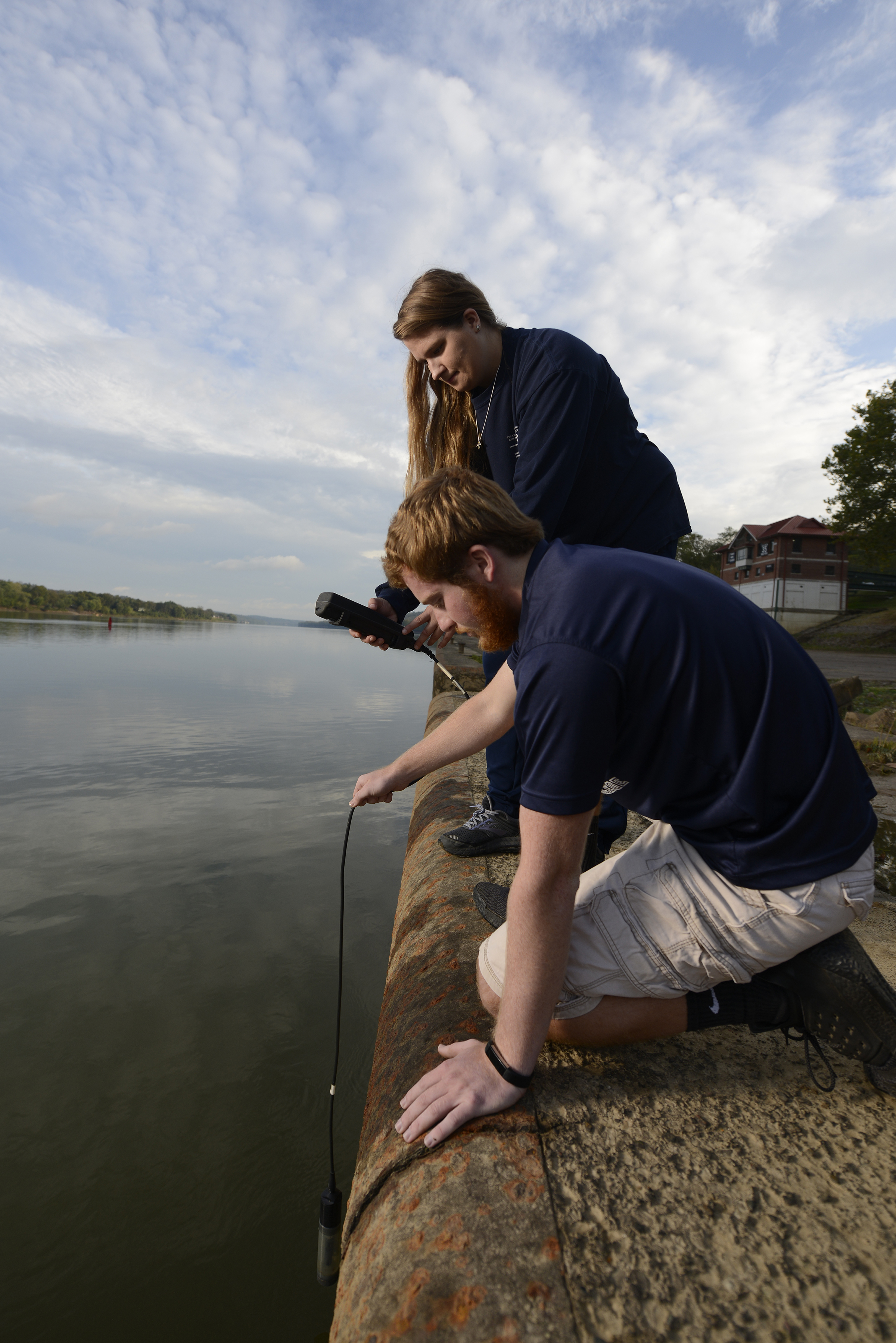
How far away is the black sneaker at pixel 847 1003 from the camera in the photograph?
147cm

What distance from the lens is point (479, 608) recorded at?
1.72 meters

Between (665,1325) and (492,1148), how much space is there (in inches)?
15.7

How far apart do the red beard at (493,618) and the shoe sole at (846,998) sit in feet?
3.49

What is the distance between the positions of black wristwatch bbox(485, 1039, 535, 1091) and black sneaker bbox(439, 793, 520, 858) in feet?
4.59

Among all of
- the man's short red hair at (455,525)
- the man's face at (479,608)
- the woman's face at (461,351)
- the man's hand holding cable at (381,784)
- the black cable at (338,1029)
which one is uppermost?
the woman's face at (461,351)

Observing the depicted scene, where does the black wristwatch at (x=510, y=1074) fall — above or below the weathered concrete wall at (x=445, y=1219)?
above

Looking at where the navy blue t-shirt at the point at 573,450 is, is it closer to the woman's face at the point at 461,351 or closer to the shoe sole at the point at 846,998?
the woman's face at the point at 461,351

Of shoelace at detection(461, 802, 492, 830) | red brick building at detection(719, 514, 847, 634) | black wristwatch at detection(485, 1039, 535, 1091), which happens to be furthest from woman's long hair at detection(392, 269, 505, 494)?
red brick building at detection(719, 514, 847, 634)

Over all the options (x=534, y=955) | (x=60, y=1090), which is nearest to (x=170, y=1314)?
(x=60, y=1090)

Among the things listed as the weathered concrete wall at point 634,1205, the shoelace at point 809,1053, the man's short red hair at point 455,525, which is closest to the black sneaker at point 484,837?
the weathered concrete wall at point 634,1205

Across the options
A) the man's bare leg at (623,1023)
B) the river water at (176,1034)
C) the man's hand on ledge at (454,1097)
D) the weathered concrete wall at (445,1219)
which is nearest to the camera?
the weathered concrete wall at (445,1219)

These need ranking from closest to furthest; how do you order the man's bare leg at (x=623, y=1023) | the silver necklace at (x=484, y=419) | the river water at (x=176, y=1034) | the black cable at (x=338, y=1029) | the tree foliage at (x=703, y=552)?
1. the man's bare leg at (x=623, y=1023)
2. the black cable at (x=338, y=1029)
3. the river water at (x=176, y=1034)
4. the silver necklace at (x=484, y=419)
5. the tree foliage at (x=703, y=552)

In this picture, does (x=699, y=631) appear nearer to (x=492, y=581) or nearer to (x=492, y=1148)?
(x=492, y=581)

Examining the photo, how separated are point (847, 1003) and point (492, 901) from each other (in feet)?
3.42
